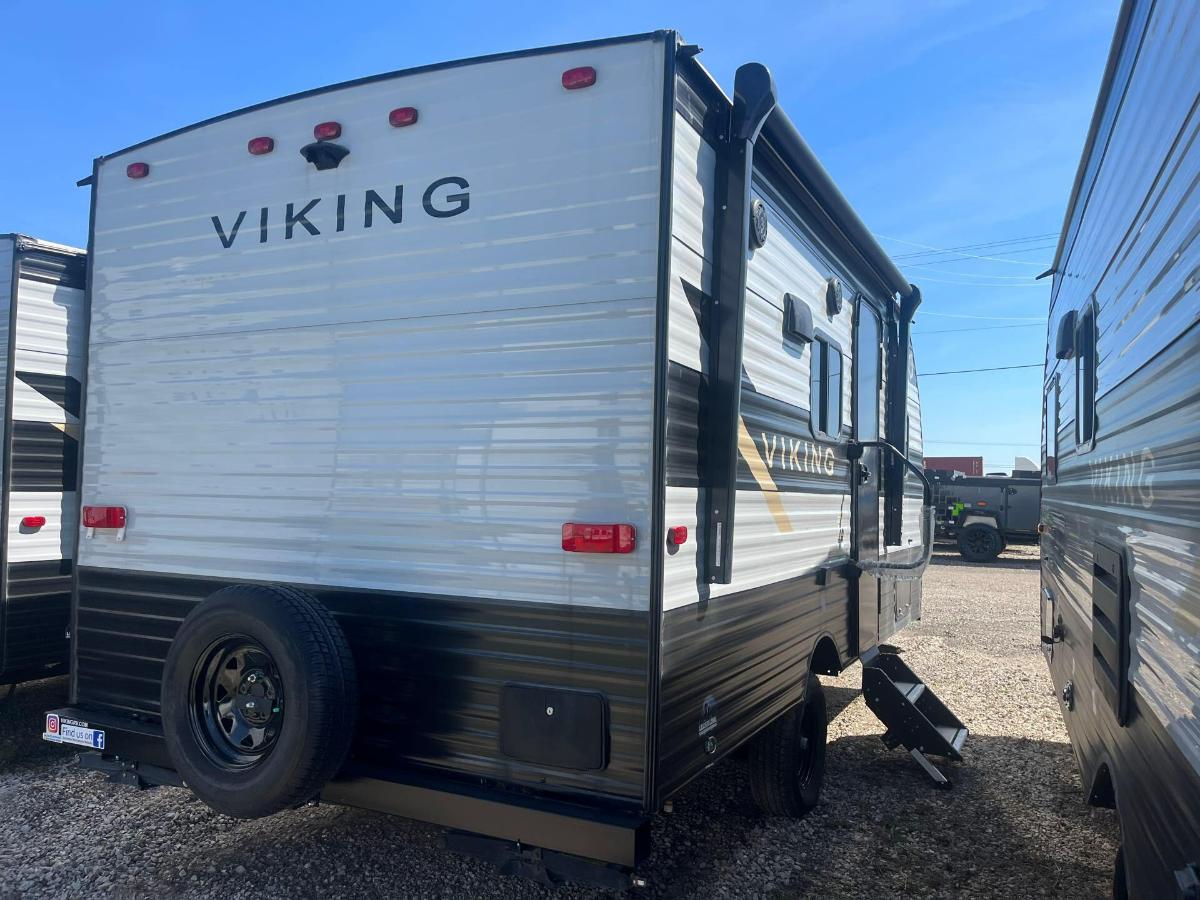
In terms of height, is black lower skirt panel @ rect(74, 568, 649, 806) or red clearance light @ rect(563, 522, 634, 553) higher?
red clearance light @ rect(563, 522, 634, 553)

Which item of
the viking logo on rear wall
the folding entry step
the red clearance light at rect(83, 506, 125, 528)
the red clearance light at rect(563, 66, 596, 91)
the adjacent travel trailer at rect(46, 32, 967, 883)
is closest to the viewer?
the adjacent travel trailer at rect(46, 32, 967, 883)

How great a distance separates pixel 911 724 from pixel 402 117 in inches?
165

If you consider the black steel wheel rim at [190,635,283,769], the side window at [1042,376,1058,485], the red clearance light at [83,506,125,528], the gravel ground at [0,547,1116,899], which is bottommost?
the gravel ground at [0,547,1116,899]

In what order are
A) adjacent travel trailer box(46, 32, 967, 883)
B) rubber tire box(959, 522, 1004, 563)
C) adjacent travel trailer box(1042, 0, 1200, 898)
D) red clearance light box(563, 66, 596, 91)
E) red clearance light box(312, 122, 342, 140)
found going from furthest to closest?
rubber tire box(959, 522, 1004, 563) < red clearance light box(312, 122, 342, 140) < red clearance light box(563, 66, 596, 91) < adjacent travel trailer box(46, 32, 967, 883) < adjacent travel trailer box(1042, 0, 1200, 898)

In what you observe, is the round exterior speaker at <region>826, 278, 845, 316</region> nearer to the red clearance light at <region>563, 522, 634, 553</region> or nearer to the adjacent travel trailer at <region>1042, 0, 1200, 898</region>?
the adjacent travel trailer at <region>1042, 0, 1200, 898</region>

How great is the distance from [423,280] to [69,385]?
372 cm

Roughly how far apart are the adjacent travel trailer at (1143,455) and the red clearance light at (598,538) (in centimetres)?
147

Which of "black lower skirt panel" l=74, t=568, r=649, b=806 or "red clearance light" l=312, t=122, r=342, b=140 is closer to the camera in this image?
"black lower skirt panel" l=74, t=568, r=649, b=806

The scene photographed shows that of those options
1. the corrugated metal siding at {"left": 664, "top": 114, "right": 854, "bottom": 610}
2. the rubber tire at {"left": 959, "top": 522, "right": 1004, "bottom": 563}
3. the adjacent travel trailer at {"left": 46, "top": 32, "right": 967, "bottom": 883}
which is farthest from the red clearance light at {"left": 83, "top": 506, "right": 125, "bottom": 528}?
the rubber tire at {"left": 959, "top": 522, "right": 1004, "bottom": 563}

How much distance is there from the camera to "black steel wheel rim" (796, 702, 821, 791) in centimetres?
457

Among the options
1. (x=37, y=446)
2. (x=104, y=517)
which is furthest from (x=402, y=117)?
(x=37, y=446)

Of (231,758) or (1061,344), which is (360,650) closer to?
(231,758)

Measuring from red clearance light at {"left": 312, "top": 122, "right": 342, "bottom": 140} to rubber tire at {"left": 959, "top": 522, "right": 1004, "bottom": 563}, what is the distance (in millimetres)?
18159

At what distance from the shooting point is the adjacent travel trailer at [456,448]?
2.90 meters
